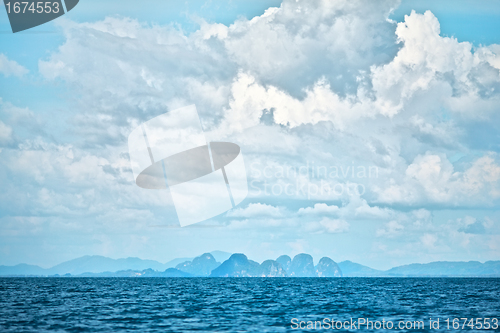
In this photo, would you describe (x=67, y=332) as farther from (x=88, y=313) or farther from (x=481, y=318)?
(x=481, y=318)

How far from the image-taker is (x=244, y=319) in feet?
186

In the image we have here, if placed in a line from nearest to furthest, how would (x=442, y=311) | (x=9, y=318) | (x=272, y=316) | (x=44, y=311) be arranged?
(x=9, y=318) → (x=272, y=316) → (x=44, y=311) → (x=442, y=311)

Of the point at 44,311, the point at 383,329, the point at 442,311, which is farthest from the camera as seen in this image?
the point at 442,311

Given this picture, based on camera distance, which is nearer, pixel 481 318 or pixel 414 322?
pixel 414 322

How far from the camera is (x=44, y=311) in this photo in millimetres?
65000

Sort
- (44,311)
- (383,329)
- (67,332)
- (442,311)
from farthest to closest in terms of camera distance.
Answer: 1. (442,311)
2. (44,311)
3. (383,329)
4. (67,332)

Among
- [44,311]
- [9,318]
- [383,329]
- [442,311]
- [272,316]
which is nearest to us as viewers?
[383,329]

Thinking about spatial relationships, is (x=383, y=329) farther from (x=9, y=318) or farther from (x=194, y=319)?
(x=9, y=318)

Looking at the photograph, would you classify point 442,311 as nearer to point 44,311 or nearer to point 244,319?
point 244,319

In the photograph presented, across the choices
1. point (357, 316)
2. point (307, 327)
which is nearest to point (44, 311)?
point (307, 327)

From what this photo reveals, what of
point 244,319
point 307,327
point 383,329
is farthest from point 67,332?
point 383,329

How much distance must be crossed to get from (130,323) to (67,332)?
7760mm

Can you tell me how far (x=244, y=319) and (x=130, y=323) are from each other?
1338 cm

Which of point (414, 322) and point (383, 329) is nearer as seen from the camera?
point (383, 329)
